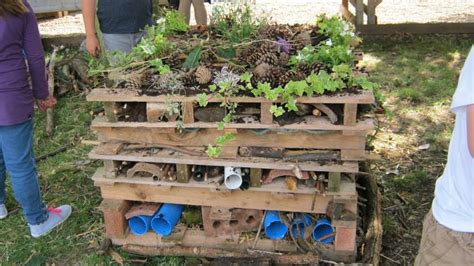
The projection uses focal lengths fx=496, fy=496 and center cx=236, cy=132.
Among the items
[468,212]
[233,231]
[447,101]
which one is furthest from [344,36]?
[447,101]

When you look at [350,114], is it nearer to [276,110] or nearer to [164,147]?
[276,110]

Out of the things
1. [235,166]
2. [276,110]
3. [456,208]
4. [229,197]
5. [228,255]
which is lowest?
[228,255]

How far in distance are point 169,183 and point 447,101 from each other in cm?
378

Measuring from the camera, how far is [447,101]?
5551 millimetres

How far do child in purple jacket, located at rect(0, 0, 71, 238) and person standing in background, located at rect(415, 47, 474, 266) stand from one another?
2.64m

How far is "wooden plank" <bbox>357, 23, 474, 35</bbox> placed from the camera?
7770mm

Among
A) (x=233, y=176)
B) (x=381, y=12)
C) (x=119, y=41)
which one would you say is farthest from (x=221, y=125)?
(x=381, y=12)

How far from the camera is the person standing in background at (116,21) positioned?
173 inches

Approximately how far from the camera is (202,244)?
3277mm

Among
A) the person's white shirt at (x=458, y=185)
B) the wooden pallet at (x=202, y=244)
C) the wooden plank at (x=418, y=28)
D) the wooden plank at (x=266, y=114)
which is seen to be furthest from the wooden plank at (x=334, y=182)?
the wooden plank at (x=418, y=28)

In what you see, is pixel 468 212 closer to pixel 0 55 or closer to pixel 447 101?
pixel 0 55

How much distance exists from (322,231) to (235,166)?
2.49 feet

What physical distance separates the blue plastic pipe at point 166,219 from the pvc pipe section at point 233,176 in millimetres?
526

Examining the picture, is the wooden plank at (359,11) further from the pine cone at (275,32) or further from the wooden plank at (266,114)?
the wooden plank at (266,114)
